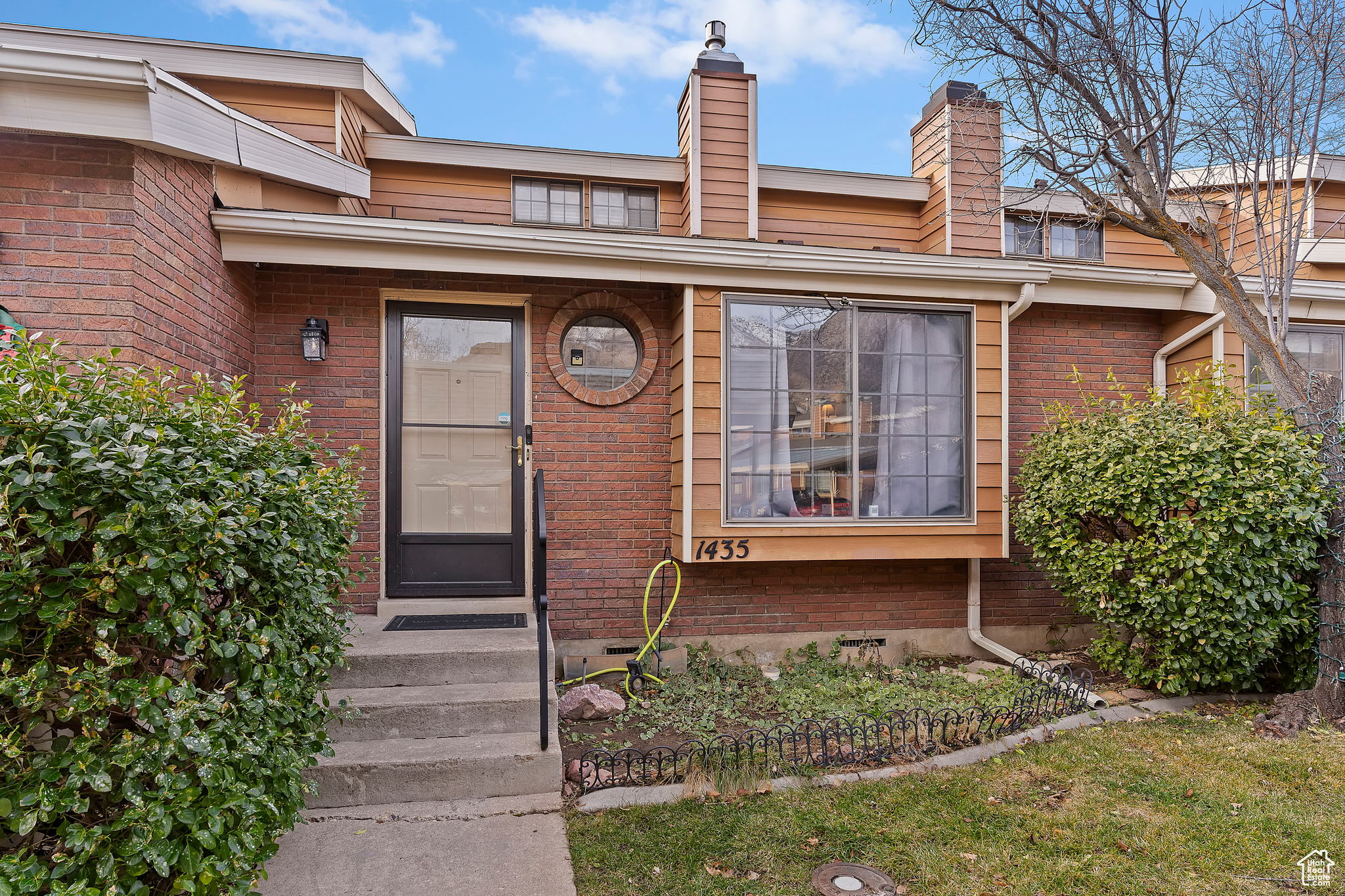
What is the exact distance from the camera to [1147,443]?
396 centimetres

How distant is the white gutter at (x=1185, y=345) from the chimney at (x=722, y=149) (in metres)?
3.35

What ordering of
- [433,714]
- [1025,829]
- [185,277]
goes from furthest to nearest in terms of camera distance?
[185,277], [433,714], [1025,829]

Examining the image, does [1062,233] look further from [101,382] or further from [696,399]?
[101,382]

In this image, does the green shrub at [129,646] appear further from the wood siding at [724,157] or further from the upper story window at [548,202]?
the upper story window at [548,202]

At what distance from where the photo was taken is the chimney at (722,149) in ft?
17.6

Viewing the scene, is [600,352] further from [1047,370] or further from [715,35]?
[1047,370]

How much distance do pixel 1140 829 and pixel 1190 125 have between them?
14.4ft

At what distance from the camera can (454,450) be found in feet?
15.3

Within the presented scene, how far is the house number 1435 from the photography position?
179 inches

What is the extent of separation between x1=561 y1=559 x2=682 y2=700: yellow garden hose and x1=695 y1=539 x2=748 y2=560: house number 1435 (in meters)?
0.24

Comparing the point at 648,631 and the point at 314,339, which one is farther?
the point at 648,631

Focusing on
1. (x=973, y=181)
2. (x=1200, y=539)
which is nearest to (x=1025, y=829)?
(x=1200, y=539)

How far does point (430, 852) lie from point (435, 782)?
0.42 m

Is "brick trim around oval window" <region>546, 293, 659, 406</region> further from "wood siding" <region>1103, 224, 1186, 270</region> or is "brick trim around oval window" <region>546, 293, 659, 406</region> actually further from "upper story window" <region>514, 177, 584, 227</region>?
"wood siding" <region>1103, 224, 1186, 270</region>
